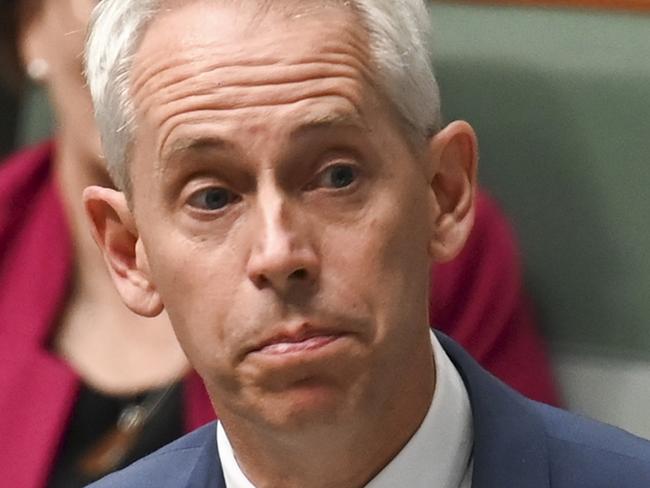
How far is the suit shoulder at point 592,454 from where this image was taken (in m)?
1.10

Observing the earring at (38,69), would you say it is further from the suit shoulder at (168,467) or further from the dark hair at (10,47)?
the suit shoulder at (168,467)

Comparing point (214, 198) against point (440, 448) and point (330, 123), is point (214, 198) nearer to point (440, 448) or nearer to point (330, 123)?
point (330, 123)

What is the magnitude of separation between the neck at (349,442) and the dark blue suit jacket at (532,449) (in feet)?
0.18

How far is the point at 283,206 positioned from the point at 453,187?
20cm

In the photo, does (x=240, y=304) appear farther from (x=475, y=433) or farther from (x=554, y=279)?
(x=554, y=279)

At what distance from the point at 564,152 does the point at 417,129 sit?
30.9 inches

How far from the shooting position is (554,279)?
183 cm

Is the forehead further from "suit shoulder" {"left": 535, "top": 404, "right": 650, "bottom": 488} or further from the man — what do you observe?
"suit shoulder" {"left": 535, "top": 404, "right": 650, "bottom": 488}

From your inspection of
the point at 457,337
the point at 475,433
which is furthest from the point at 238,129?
the point at 457,337

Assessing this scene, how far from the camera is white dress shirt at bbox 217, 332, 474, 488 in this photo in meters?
1.11

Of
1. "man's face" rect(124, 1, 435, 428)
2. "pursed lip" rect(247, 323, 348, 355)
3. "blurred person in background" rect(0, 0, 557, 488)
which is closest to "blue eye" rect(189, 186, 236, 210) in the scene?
"man's face" rect(124, 1, 435, 428)

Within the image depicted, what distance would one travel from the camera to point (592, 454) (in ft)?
3.69

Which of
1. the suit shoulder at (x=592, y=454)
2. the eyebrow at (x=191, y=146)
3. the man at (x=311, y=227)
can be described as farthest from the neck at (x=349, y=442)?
the eyebrow at (x=191, y=146)

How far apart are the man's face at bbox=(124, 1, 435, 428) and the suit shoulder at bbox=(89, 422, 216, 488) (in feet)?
0.71
